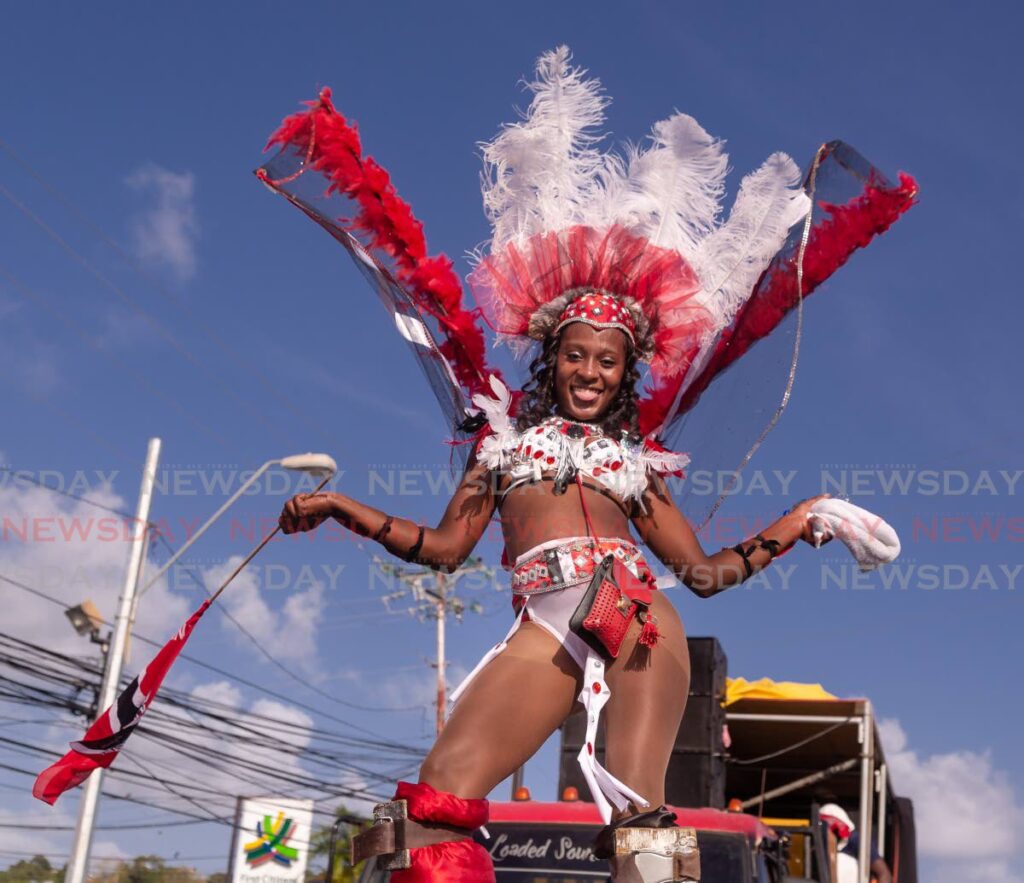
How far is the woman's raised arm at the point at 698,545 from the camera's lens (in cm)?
305

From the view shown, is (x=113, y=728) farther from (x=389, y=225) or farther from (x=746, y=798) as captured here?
(x=746, y=798)

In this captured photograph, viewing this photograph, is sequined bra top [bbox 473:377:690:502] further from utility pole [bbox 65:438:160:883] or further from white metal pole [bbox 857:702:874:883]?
utility pole [bbox 65:438:160:883]

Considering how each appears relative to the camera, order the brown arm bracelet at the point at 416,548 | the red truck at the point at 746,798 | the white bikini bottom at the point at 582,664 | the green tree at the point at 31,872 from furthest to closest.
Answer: the green tree at the point at 31,872, the red truck at the point at 746,798, the brown arm bracelet at the point at 416,548, the white bikini bottom at the point at 582,664

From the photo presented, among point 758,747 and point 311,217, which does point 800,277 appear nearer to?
point 311,217

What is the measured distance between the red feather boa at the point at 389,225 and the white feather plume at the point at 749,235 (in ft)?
2.19

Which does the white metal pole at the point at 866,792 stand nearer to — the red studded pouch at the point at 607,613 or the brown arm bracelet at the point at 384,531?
the red studded pouch at the point at 607,613

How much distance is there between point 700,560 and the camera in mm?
3078

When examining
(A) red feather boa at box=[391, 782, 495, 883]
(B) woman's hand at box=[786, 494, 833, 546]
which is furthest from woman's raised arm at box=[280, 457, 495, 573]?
(B) woman's hand at box=[786, 494, 833, 546]

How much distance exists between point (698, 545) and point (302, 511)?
103 cm

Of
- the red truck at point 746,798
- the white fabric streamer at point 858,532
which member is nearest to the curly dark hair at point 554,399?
the white fabric streamer at point 858,532

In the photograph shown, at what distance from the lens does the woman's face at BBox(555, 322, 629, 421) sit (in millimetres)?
3154

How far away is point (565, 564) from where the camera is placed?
2.87m

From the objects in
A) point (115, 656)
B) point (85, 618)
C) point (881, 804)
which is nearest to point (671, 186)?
point (881, 804)

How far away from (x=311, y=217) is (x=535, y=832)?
9.01 feet
